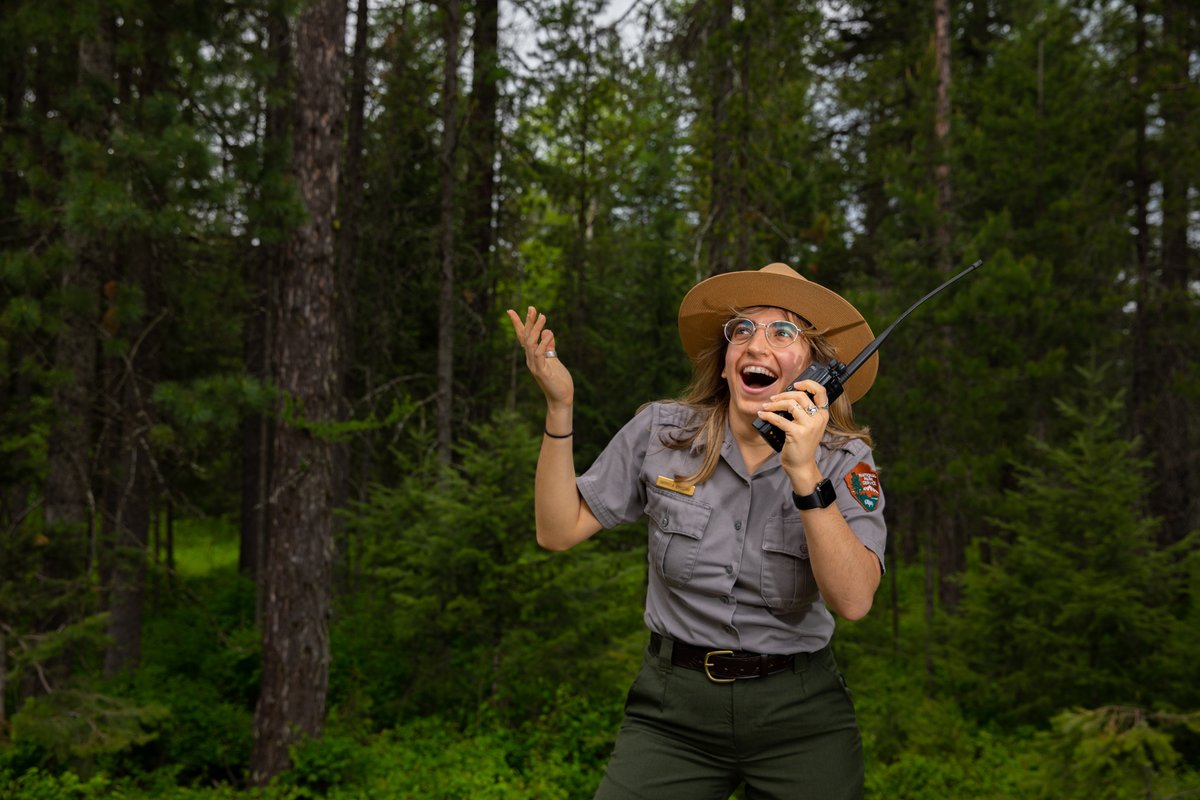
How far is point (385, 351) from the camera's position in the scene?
13062 mm

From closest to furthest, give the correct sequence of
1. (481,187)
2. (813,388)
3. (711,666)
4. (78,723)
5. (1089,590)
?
1. (813,388)
2. (711,666)
3. (78,723)
4. (1089,590)
5. (481,187)

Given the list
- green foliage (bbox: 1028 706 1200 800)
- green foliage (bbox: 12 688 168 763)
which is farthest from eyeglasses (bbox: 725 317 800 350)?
green foliage (bbox: 12 688 168 763)

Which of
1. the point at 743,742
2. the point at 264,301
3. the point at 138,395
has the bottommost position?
the point at 743,742

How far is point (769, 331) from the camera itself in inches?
109

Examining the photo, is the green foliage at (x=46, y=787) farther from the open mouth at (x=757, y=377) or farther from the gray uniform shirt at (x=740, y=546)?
the open mouth at (x=757, y=377)

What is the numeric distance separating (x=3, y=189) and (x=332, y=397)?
4592 mm

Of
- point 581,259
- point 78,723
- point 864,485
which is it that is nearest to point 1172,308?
point 581,259

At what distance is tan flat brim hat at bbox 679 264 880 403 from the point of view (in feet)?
9.21

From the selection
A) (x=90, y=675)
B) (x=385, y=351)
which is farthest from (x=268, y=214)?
(x=385, y=351)

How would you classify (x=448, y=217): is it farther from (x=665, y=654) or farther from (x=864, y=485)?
(x=864, y=485)

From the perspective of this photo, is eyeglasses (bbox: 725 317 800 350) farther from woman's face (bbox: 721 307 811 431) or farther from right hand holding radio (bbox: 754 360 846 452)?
right hand holding radio (bbox: 754 360 846 452)

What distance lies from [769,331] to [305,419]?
519 cm

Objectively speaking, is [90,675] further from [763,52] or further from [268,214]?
[763,52]

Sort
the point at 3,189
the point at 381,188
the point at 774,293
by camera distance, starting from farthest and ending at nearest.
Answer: the point at 381,188, the point at 3,189, the point at 774,293
